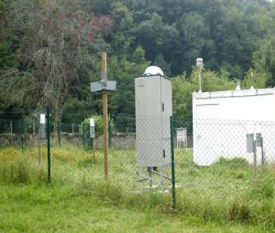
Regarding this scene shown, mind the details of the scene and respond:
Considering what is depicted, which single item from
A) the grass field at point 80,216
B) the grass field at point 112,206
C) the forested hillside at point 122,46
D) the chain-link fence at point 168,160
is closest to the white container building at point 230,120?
the chain-link fence at point 168,160

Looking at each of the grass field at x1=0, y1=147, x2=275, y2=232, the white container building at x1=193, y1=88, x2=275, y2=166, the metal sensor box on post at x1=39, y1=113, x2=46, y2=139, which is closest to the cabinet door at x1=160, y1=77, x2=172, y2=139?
the grass field at x1=0, y1=147, x2=275, y2=232

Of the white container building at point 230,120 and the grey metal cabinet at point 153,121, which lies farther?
the white container building at point 230,120

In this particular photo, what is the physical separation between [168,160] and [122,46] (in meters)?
36.9

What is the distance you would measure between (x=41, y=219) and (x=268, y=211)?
292cm

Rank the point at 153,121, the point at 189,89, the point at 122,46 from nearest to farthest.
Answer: the point at 153,121
the point at 189,89
the point at 122,46

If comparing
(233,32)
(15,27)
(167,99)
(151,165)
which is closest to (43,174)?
(151,165)

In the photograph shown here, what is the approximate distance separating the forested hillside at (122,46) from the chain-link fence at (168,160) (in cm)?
325

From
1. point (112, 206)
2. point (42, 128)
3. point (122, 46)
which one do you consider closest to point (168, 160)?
point (112, 206)

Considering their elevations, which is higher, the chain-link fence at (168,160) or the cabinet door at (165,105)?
the cabinet door at (165,105)

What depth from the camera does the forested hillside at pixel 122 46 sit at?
67.8ft

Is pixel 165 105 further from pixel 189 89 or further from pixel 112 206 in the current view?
pixel 189 89

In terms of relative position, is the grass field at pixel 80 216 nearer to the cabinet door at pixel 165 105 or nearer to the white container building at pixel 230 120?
the cabinet door at pixel 165 105

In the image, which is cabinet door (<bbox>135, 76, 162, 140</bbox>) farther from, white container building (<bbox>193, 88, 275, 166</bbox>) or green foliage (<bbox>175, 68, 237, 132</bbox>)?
green foliage (<bbox>175, 68, 237, 132</bbox>)

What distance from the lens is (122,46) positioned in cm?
4266
